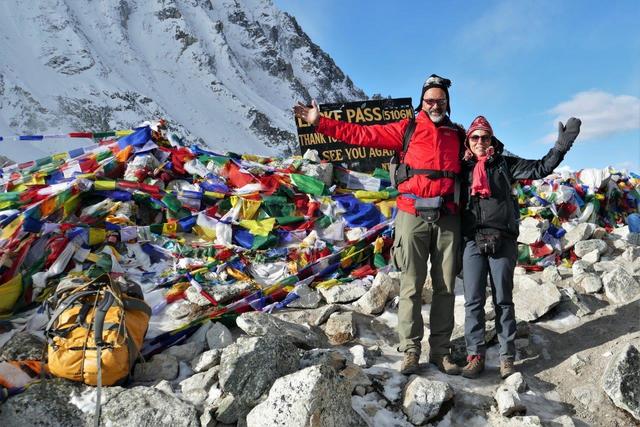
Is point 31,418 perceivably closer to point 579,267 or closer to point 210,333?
point 210,333

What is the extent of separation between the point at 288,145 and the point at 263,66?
34738 millimetres

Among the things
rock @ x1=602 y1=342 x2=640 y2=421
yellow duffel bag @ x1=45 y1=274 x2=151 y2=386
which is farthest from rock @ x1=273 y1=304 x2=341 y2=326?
rock @ x1=602 y1=342 x2=640 y2=421

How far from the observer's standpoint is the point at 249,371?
3.01m

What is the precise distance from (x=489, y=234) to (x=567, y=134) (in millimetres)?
951

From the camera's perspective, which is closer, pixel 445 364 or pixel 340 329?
pixel 445 364

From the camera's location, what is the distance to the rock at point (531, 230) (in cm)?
673

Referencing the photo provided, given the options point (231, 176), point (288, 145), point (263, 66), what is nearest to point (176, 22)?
point (263, 66)

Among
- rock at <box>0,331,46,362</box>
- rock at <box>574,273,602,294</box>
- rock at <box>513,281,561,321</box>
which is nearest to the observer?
rock at <box>0,331,46,362</box>

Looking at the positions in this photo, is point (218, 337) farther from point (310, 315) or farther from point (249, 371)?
point (310, 315)

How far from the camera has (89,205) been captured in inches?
276

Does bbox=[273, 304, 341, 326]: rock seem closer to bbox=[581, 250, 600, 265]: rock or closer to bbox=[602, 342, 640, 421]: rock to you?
bbox=[602, 342, 640, 421]: rock

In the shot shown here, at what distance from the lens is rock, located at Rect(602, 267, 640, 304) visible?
491 cm

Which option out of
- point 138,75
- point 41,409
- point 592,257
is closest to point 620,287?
point 592,257

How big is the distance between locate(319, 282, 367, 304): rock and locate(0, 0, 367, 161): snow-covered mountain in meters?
44.0
